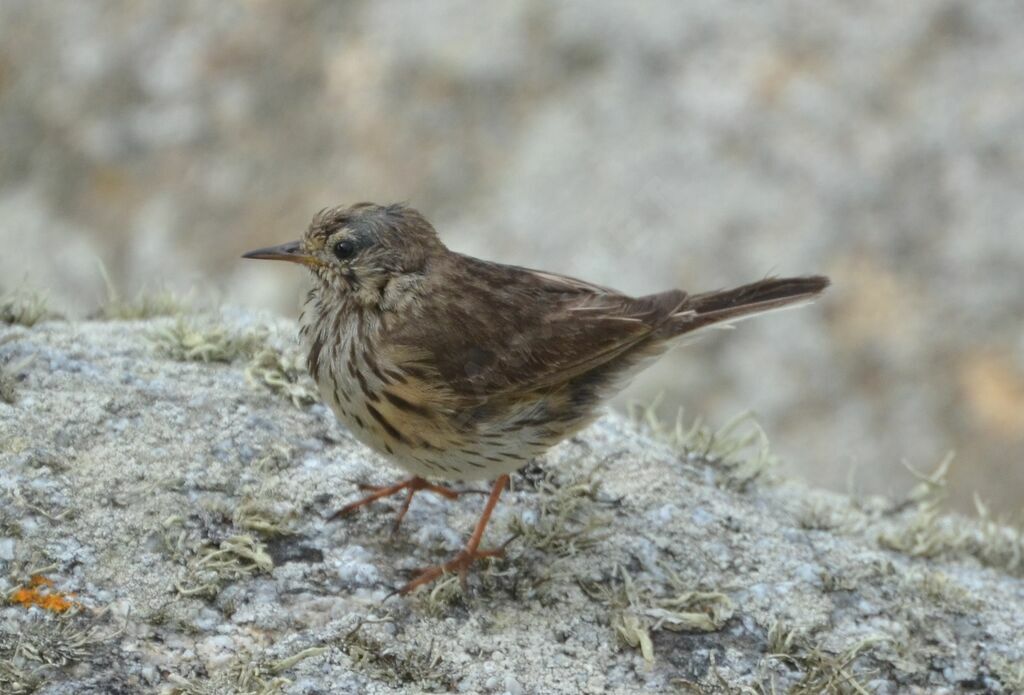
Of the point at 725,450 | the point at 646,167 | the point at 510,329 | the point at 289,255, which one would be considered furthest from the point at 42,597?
the point at 646,167

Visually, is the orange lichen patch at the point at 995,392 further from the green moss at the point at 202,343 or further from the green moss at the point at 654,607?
the green moss at the point at 202,343

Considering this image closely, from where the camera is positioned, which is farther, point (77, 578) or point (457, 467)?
point (457, 467)

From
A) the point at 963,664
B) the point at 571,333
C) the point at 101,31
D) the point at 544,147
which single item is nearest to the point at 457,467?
the point at 571,333

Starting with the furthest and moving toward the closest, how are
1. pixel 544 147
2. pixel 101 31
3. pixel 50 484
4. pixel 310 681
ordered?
pixel 101 31
pixel 544 147
pixel 50 484
pixel 310 681

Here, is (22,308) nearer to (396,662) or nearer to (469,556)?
(469,556)

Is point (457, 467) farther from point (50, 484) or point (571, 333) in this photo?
point (50, 484)

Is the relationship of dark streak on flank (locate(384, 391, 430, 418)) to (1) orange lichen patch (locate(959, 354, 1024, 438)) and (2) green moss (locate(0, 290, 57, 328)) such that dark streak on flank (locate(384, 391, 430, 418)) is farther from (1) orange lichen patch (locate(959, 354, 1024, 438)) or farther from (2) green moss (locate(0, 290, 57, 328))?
(1) orange lichen patch (locate(959, 354, 1024, 438))
